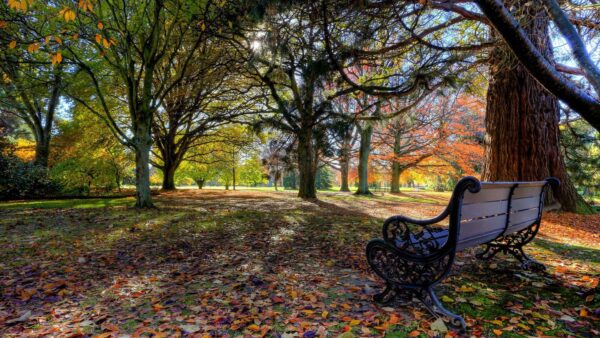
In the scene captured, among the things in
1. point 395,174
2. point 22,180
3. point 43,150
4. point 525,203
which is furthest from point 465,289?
point 43,150

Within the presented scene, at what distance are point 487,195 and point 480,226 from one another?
29 cm

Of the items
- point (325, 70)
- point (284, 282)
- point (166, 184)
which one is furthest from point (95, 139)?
point (284, 282)

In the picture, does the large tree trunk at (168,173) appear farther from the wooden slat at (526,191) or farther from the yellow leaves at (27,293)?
the wooden slat at (526,191)

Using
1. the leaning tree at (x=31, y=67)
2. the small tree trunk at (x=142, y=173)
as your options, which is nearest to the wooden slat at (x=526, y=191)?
the leaning tree at (x=31, y=67)

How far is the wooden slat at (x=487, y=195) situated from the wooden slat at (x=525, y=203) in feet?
0.74

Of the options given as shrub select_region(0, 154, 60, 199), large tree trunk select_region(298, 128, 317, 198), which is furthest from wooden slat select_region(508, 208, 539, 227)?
shrub select_region(0, 154, 60, 199)

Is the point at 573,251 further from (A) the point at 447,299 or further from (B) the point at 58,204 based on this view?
(B) the point at 58,204

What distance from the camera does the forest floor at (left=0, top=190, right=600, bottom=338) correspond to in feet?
7.04

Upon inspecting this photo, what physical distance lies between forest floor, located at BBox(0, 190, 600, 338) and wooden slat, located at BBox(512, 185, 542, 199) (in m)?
0.89

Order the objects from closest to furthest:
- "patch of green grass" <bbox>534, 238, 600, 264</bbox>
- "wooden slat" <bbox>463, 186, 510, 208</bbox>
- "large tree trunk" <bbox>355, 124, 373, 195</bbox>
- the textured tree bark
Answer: "wooden slat" <bbox>463, 186, 510, 208</bbox>
"patch of green grass" <bbox>534, 238, 600, 264</bbox>
the textured tree bark
"large tree trunk" <bbox>355, 124, 373, 195</bbox>

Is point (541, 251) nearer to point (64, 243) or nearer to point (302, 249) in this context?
point (302, 249)

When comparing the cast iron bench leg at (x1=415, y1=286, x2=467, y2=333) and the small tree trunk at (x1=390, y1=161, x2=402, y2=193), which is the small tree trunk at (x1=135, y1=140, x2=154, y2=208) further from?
the small tree trunk at (x1=390, y1=161, x2=402, y2=193)

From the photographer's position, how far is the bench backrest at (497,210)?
7.50 feet

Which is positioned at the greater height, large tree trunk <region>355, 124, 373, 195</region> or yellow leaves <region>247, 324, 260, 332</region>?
large tree trunk <region>355, 124, 373, 195</region>
